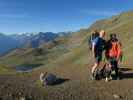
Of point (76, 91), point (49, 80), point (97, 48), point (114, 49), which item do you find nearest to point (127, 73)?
point (114, 49)

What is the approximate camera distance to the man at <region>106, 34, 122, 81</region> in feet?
81.0

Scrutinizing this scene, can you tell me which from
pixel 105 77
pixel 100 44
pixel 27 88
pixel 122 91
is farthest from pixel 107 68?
pixel 27 88

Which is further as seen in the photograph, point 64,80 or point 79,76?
point 79,76

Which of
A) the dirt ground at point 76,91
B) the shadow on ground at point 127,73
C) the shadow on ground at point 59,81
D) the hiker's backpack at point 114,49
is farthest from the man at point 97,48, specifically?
the shadow on ground at point 127,73

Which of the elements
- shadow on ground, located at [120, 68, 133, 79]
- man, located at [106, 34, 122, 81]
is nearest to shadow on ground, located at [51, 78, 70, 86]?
man, located at [106, 34, 122, 81]

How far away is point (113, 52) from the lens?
2486 centimetres

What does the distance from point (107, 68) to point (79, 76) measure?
3.53 meters

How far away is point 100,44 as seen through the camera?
23.6 m

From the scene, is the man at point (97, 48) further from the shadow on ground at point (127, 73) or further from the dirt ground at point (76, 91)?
the shadow on ground at point (127, 73)

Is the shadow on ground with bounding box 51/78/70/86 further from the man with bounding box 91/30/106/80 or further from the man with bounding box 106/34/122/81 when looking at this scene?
the man with bounding box 106/34/122/81

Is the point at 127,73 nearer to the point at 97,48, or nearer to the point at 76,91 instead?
the point at 97,48

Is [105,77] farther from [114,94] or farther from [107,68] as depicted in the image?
[114,94]

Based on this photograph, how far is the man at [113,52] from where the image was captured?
2469cm

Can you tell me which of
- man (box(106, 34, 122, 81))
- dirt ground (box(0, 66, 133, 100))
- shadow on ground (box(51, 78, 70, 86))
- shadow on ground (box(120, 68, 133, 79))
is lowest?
dirt ground (box(0, 66, 133, 100))
